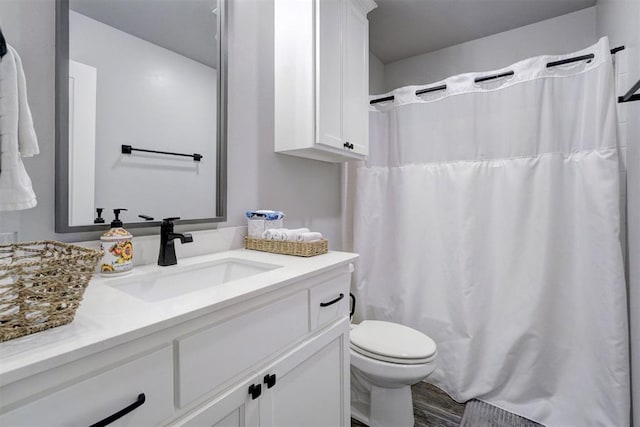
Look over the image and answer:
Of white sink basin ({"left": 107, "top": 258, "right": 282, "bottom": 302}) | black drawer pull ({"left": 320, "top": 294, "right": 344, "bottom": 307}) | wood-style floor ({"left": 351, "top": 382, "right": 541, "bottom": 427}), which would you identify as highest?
white sink basin ({"left": 107, "top": 258, "right": 282, "bottom": 302})

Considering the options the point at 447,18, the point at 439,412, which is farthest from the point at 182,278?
the point at 447,18

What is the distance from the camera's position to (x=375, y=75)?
2594 millimetres

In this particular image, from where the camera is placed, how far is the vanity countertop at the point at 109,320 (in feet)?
1.46

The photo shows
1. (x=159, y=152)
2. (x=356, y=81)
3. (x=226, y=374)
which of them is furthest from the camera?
(x=356, y=81)

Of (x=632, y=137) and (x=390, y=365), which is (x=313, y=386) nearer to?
(x=390, y=365)

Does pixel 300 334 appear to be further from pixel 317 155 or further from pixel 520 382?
pixel 520 382

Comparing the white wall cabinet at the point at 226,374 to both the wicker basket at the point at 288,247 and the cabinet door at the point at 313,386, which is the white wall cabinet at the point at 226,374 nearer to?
the cabinet door at the point at 313,386

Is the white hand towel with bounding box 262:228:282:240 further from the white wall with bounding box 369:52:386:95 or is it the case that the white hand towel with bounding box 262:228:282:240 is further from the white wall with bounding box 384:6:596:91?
the white wall with bounding box 384:6:596:91

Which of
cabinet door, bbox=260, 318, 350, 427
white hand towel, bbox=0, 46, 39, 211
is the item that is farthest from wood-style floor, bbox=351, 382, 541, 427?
white hand towel, bbox=0, 46, 39, 211

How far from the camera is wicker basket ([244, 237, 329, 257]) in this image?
3.99ft

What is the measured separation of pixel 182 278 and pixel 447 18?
2.28 metres

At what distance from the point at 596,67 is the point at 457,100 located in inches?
25.5

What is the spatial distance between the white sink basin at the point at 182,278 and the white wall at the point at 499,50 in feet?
7.30

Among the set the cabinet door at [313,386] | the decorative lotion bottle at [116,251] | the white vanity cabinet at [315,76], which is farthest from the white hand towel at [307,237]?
the decorative lotion bottle at [116,251]
